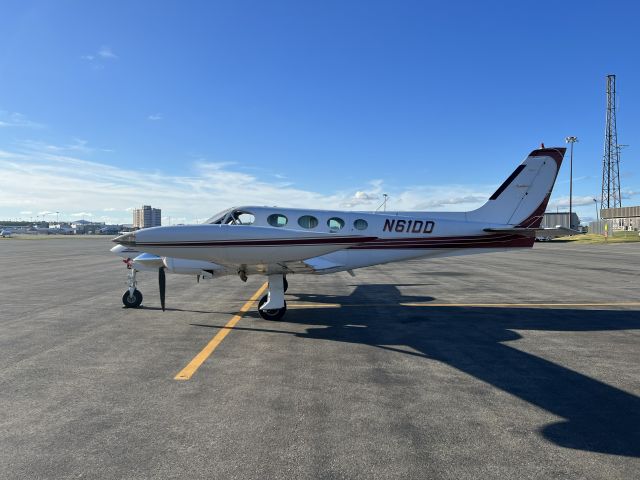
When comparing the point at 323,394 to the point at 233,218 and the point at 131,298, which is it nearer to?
the point at 233,218

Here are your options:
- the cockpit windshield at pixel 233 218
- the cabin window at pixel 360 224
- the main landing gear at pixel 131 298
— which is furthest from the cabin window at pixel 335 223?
the main landing gear at pixel 131 298

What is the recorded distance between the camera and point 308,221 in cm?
1122

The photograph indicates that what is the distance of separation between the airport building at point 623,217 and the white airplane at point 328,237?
285ft

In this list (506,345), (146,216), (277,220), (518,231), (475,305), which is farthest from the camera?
(146,216)

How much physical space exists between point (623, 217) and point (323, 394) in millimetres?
100919

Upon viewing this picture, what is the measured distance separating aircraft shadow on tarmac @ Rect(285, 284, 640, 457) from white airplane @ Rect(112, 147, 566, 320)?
4.98 ft

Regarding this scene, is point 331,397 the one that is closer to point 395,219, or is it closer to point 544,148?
point 395,219

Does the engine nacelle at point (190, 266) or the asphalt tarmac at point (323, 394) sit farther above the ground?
the engine nacelle at point (190, 266)

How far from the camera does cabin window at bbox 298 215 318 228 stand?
439 inches

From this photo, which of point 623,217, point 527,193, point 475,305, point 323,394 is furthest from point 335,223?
point 623,217

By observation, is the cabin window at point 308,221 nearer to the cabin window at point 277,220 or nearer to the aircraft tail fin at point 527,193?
the cabin window at point 277,220

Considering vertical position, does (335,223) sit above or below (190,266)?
above

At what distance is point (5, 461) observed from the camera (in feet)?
12.0

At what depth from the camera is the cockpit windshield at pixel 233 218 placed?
1078 centimetres
